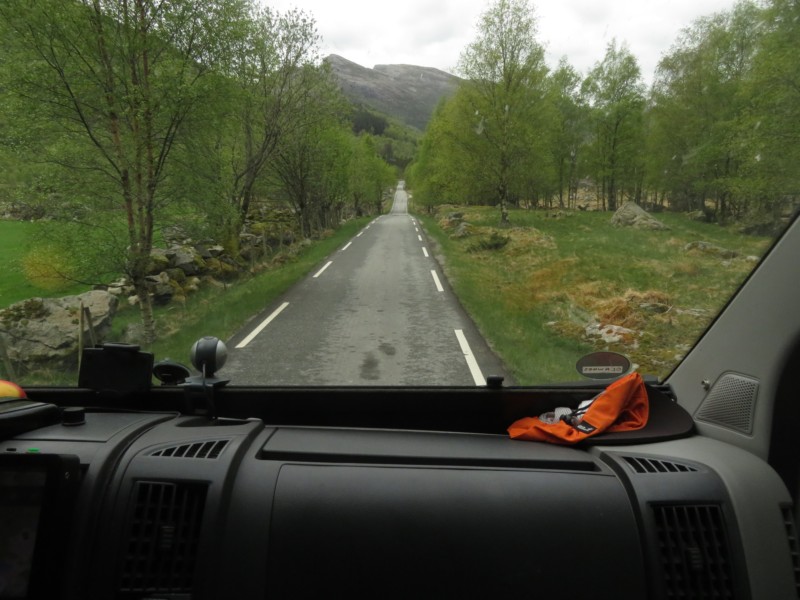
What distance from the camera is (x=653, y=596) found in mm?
1690

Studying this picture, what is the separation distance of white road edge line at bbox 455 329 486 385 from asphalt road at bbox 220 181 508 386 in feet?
A: 0.04

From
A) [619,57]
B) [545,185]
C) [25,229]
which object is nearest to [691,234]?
[619,57]

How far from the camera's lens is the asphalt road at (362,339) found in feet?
19.2

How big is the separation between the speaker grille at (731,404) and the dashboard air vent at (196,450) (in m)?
2.14

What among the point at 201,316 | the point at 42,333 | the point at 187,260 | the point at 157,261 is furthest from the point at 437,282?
the point at 42,333

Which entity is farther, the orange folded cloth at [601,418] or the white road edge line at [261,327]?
the white road edge line at [261,327]

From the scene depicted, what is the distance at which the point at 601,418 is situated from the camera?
2.37 meters

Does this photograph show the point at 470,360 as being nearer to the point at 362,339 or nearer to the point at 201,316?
the point at 362,339

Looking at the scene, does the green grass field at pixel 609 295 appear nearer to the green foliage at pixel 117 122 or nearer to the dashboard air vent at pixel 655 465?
the dashboard air vent at pixel 655 465

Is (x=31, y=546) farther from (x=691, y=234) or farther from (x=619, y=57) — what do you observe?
(x=619, y=57)

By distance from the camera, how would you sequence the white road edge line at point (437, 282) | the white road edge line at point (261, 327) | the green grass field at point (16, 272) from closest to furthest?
the green grass field at point (16, 272) < the white road edge line at point (261, 327) < the white road edge line at point (437, 282)

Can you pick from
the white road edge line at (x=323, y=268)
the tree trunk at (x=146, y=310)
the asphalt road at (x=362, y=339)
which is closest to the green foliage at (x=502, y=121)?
the white road edge line at (x=323, y=268)

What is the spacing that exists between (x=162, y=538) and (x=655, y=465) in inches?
72.3

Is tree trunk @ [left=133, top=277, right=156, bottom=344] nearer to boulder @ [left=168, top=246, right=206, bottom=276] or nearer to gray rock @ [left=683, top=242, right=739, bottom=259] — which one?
boulder @ [left=168, top=246, right=206, bottom=276]
